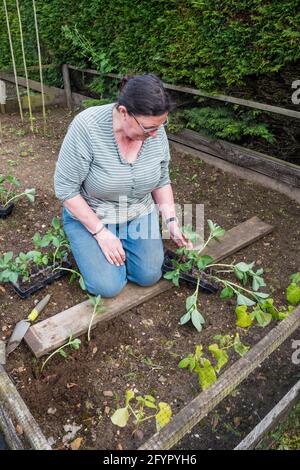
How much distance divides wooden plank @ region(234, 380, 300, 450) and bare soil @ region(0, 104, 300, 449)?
11.9 inches

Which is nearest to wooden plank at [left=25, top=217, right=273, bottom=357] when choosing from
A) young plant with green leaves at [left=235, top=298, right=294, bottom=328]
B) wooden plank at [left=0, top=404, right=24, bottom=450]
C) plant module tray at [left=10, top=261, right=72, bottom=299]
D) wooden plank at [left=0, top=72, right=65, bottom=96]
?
plant module tray at [left=10, top=261, right=72, bottom=299]

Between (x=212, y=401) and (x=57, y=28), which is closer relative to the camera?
(x=212, y=401)

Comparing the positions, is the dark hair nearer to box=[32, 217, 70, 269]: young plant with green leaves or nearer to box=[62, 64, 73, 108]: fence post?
box=[32, 217, 70, 269]: young plant with green leaves

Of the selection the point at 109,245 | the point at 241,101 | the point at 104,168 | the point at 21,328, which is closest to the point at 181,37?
the point at 241,101

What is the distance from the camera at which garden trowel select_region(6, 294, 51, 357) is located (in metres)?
2.10

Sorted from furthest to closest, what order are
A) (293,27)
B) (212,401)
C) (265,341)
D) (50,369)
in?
1. (293,27)
2. (50,369)
3. (265,341)
4. (212,401)

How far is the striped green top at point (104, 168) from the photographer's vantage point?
211cm

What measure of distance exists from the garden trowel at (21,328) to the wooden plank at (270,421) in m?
1.28

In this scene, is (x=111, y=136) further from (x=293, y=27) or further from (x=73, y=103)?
(x=73, y=103)

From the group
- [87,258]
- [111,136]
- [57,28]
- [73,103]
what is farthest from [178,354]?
[57,28]

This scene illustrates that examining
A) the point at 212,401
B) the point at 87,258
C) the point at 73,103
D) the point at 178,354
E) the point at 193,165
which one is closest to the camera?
the point at 212,401

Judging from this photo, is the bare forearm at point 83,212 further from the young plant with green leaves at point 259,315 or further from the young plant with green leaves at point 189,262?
the young plant with green leaves at point 259,315

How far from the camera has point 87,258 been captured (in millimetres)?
2348
